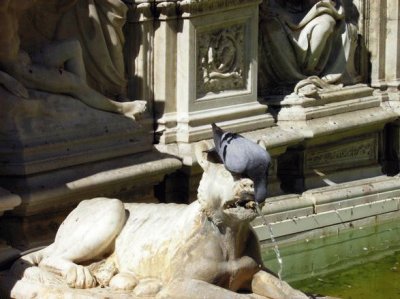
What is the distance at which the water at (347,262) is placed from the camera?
10.2 metres

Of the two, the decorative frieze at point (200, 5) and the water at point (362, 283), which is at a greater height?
the decorative frieze at point (200, 5)

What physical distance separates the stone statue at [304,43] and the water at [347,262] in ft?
4.76

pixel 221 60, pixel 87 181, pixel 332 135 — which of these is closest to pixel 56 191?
pixel 87 181

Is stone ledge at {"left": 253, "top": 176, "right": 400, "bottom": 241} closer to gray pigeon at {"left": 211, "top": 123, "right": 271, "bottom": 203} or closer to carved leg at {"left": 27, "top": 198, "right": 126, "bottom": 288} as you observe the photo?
carved leg at {"left": 27, "top": 198, "right": 126, "bottom": 288}

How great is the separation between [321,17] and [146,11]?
7.75ft

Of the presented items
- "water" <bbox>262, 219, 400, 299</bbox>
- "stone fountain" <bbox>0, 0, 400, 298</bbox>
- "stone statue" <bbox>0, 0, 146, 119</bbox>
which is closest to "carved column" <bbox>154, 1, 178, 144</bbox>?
"stone fountain" <bbox>0, 0, 400, 298</bbox>

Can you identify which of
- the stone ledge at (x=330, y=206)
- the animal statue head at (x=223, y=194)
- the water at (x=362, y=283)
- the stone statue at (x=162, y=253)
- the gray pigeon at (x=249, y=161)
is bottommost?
the water at (x=362, y=283)

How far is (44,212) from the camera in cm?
944

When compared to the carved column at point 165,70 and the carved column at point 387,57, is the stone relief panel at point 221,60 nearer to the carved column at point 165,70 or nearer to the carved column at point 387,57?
the carved column at point 165,70

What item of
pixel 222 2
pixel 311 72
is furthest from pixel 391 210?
pixel 222 2

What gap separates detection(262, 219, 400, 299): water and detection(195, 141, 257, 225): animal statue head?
8.41 feet

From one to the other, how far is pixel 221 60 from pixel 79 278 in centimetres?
362

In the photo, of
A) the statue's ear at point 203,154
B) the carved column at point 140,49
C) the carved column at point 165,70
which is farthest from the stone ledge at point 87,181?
the statue's ear at point 203,154

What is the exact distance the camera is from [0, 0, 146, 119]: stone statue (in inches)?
375
